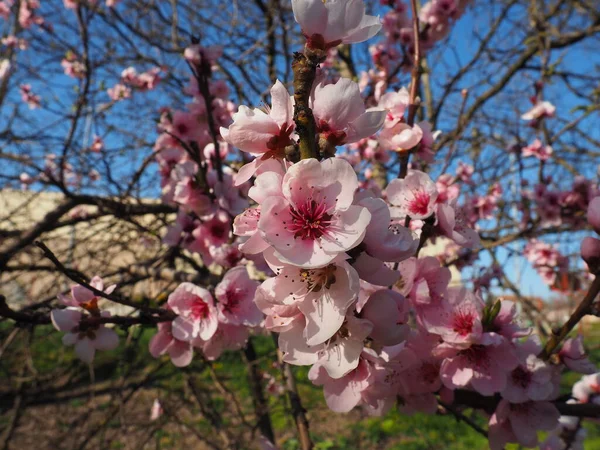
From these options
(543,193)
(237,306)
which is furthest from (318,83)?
(543,193)

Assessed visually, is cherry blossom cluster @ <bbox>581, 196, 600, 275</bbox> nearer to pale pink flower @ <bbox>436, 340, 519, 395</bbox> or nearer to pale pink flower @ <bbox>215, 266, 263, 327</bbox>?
pale pink flower @ <bbox>436, 340, 519, 395</bbox>

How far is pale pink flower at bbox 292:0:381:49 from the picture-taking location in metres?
0.82

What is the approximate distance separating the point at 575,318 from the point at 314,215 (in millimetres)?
805

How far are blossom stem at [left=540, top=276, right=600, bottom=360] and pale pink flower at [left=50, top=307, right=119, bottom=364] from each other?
4.35 feet

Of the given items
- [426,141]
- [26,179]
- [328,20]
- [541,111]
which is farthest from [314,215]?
[541,111]

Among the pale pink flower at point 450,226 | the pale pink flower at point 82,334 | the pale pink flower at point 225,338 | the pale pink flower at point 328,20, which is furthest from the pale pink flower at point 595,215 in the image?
the pale pink flower at point 82,334

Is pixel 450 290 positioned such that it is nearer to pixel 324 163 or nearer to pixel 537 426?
pixel 537 426

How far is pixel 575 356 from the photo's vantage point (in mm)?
1271

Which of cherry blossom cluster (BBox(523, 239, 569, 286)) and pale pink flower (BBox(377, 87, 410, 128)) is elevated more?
pale pink flower (BBox(377, 87, 410, 128))

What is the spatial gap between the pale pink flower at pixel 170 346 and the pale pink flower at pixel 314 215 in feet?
2.98

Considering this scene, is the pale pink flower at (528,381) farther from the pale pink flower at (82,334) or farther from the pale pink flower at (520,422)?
the pale pink flower at (82,334)

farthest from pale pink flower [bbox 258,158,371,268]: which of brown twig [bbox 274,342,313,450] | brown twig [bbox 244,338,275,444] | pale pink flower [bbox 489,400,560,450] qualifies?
brown twig [bbox 244,338,275,444]

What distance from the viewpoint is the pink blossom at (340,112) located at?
31.8 inches

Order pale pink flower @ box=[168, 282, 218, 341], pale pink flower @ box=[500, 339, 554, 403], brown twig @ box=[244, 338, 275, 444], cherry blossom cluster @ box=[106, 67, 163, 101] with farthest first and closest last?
cherry blossom cluster @ box=[106, 67, 163, 101] → brown twig @ box=[244, 338, 275, 444] → pale pink flower @ box=[168, 282, 218, 341] → pale pink flower @ box=[500, 339, 554, 403]
